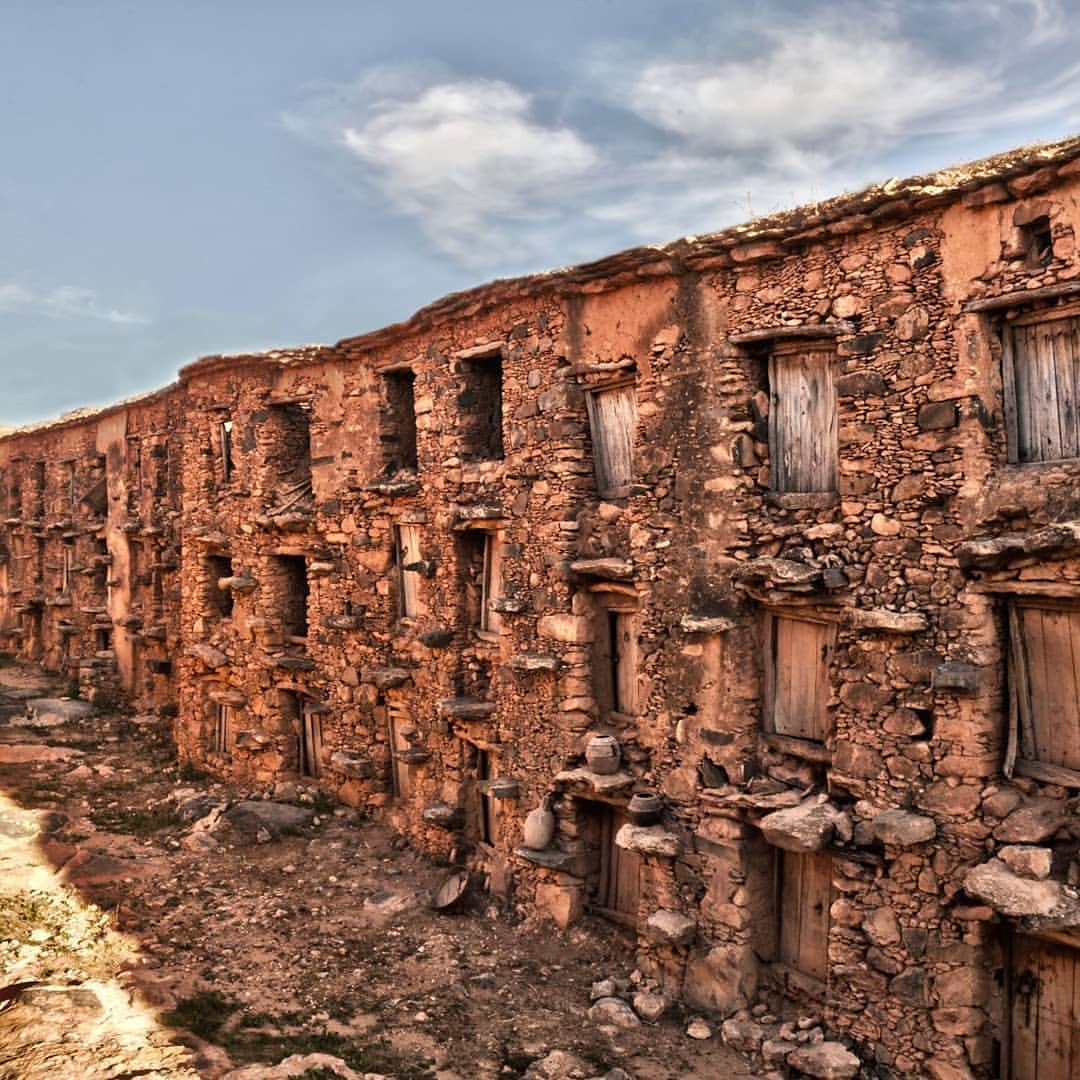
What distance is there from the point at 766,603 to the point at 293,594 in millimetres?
10207

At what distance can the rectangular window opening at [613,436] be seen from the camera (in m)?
11.1

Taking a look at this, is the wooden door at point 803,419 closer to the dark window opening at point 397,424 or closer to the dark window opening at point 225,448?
the dark window opening at point 397,424

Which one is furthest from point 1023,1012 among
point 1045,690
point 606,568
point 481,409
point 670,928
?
point 481,409

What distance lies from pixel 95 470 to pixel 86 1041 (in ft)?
62.7

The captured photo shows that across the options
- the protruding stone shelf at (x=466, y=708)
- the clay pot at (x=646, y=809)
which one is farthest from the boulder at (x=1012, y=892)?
the protruding stone shelf at (x=466, y=708)

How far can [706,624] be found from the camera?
9.73 metres

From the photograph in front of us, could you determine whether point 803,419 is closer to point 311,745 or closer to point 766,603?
point 766,603

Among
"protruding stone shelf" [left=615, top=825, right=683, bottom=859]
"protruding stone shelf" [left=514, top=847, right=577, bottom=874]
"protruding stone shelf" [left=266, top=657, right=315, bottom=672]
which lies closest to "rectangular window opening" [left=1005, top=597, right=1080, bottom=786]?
"protruding stone shelf" [left=615, top=825, right=683, bottom=859]

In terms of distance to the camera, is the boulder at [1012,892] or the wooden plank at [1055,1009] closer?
the boulder at [1012,892]

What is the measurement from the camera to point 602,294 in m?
11.0

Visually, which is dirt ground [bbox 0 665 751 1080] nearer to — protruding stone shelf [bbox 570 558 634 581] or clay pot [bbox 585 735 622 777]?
clay pot [bbox 585 735 622 777]

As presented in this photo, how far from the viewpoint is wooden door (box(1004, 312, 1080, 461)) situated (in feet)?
25.3

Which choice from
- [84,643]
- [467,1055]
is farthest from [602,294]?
[84,643]

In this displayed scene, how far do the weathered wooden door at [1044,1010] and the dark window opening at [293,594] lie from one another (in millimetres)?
12354
